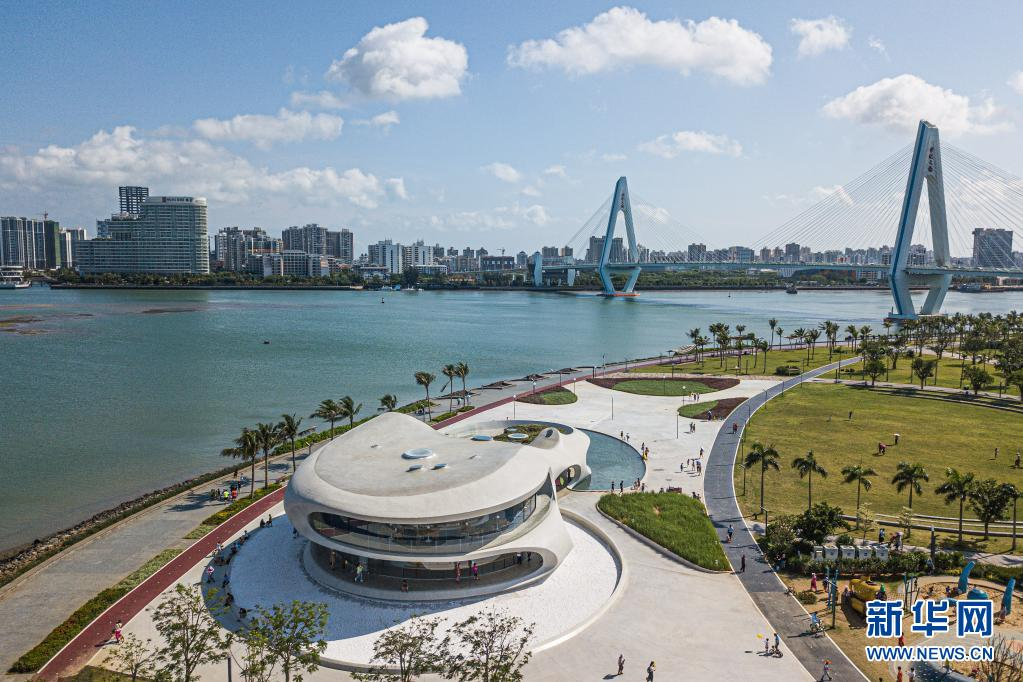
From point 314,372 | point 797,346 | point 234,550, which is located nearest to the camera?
point 234,550

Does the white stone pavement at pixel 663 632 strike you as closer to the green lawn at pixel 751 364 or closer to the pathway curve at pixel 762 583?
the pathway curve at pixel 762 583

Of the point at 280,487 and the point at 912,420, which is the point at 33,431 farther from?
the point at 912,420

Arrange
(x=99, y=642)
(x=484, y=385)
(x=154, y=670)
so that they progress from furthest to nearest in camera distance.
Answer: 1. (x=484, y=385)
2. (x=99, y=642)
3. (x=154, y=670)

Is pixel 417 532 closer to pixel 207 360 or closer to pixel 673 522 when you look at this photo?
pixel 673 522

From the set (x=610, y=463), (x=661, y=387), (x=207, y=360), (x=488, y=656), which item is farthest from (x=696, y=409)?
(x=207, y=360)

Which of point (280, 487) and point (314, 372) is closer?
point (280, 487)

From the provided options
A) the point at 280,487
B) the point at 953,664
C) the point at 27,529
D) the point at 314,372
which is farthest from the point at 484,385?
the point at 953,664
